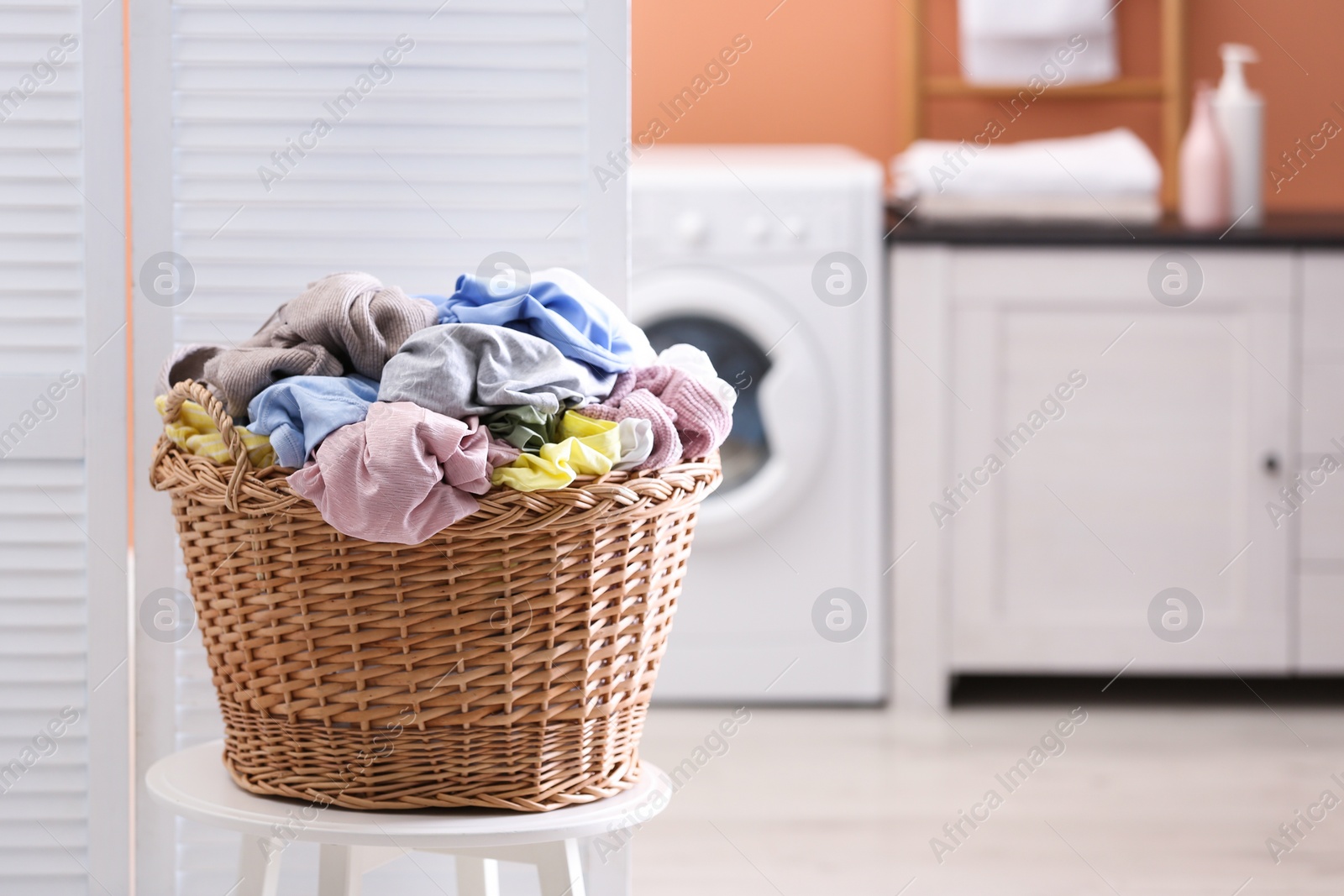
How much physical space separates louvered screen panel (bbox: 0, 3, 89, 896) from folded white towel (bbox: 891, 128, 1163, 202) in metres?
1.56

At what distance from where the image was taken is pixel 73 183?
1.16 metres

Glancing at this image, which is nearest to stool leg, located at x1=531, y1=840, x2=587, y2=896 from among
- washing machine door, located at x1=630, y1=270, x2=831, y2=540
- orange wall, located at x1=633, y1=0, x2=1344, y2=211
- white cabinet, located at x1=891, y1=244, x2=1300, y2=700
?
washing machine door, located at x1=630, y1=270, x2=831, y2=540

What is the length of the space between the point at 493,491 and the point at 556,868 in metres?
0.28

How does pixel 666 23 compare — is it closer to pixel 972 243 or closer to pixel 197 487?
pixel 972 243

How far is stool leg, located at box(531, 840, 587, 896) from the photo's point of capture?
0.89 meters

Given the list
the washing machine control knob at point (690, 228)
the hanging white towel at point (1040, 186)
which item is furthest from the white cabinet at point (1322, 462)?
the washing machine control knob at point (690, 228)

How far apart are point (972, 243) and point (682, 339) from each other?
1.70 ft

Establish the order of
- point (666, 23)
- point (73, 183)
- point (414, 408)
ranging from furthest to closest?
point (666, 23) < point (73, 183) < point (414, 408)

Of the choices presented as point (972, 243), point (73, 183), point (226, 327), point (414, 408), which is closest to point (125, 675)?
point (226, 327)

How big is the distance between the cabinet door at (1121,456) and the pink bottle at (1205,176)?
0.60 feet

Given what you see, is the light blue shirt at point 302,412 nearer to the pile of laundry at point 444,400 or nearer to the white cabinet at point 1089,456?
the pile of laundry at point 444,400

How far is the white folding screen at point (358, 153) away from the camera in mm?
1156

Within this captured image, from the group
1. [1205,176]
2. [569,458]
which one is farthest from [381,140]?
[1205,176]

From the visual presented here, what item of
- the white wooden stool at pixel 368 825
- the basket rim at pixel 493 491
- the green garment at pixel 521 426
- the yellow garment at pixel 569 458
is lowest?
the white wooden stool at pixel 368 825
